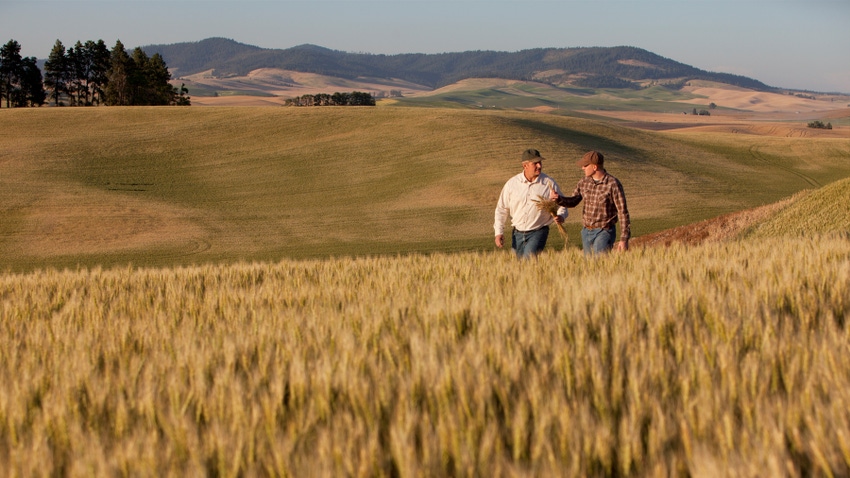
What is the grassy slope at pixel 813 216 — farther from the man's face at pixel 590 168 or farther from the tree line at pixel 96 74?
the tree line at pixel 96 74

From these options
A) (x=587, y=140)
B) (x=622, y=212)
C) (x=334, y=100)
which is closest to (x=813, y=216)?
(x=622, y=212)

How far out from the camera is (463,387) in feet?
8.77

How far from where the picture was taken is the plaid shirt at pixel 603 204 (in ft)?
31.5

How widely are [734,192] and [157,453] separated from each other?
43.9m

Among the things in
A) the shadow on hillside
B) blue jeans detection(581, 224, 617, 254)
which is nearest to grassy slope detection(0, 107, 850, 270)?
the shadow on hillside

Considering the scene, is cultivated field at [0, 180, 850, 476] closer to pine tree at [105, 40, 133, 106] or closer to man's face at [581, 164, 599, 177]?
man's face at [581, 164, 599, 177]

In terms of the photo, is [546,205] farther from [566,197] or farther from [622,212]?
[622,212]

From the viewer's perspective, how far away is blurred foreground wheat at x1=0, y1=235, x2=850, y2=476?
2.20 meters

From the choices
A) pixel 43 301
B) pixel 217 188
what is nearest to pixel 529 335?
pixel 43 301

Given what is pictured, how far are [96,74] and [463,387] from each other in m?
101

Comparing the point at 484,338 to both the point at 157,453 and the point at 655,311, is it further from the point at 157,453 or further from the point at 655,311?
the point at 157,453

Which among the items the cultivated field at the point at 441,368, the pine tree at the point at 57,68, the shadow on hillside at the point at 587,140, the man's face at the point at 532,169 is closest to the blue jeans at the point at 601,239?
the man's face at the point at 532,169

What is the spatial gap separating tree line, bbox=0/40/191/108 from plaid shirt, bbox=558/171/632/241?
3193 inches

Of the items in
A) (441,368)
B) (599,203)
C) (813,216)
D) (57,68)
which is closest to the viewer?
(441,368)
